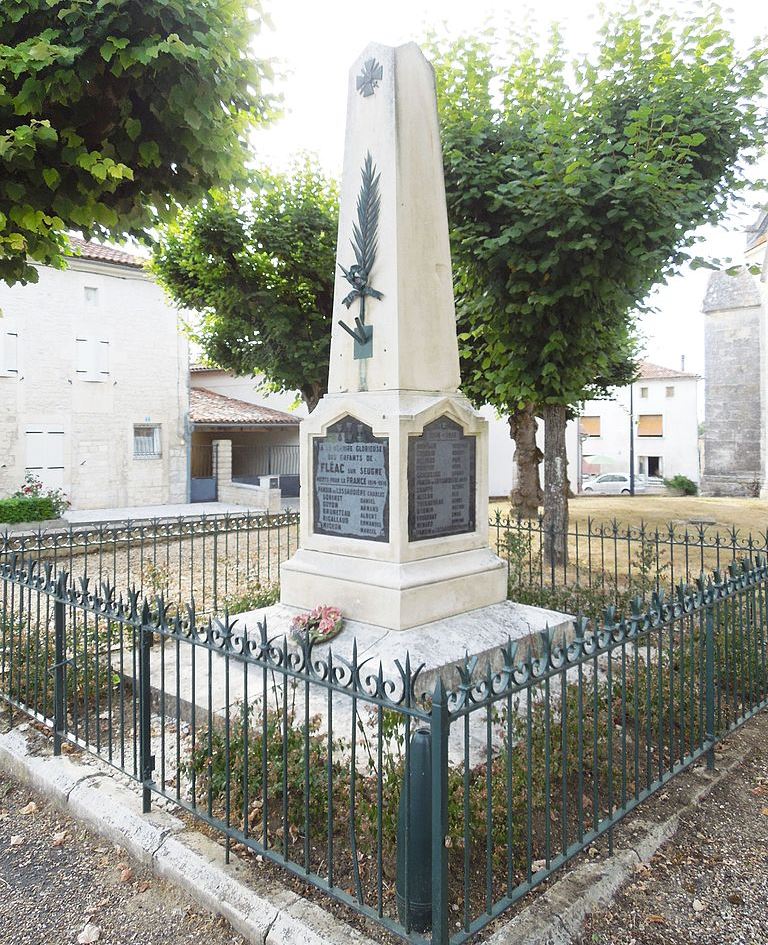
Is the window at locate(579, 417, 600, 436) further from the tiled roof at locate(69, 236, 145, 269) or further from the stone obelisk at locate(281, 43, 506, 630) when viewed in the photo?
the stone obelisk at locate(281, 43, 506, 630)

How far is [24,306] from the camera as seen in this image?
1723 centimetres

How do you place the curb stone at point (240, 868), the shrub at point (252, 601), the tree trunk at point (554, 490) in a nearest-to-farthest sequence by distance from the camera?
the curb stone at point (240, 868) → the shrub at point (252, 601) → the tree trunk at point (554, 490)

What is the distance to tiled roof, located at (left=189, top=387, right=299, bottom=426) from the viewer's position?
21.5 meters

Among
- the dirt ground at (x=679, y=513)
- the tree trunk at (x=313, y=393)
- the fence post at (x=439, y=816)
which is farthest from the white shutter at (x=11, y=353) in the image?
the fence post at (x=439, y=816)

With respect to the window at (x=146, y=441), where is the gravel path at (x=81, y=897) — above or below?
below

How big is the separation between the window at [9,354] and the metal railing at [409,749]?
14.5 metres

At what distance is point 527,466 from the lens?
1636 cm

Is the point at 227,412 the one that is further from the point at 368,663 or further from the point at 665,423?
the point at 665,423

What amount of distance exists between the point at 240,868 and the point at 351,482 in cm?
272

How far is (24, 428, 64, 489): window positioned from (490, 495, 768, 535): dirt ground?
1286 centimetres

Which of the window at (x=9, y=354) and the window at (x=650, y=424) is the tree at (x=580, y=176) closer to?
the window at (x=9, y=354)

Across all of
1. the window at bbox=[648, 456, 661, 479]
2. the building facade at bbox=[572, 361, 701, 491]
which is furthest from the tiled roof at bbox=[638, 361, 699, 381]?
the window at bbox=[648, 456, 661, 479]

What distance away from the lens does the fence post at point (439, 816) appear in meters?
2.11

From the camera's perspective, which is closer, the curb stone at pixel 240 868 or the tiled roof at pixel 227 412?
the curb stone at pixel 240 868
